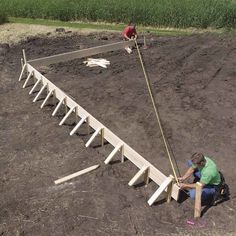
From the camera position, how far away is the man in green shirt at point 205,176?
25.2 ft

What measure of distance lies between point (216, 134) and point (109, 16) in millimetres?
11457

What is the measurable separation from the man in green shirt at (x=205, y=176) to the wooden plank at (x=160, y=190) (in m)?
0.28

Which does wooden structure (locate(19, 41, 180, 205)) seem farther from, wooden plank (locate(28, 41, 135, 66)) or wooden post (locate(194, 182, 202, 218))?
wooden post (locate(194, 182, 202, 218))

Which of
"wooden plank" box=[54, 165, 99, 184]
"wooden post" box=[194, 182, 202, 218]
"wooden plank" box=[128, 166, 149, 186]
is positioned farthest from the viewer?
"wooden plank" box=[54, 165, 99, 184]

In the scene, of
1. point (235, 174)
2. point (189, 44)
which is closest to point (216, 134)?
point (235, 174)

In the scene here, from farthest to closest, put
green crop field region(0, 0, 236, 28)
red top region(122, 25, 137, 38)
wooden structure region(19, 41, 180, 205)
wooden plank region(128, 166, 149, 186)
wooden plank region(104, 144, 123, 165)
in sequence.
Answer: green crop field region(0, 0, 236, 28)
red top region(122, 25, 137, 38)
wooden plank region(104, 144, 123, 165)
wooden plank region(128, 166, 149, 186)
wooden structure region(19, 41, 180, 205)

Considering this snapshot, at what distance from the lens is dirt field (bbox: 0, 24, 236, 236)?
7879 millimetres

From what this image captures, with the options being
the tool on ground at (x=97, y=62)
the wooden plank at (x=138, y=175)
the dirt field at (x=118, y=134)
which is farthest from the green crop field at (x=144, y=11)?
the wooden plank at (x=138, y=175)

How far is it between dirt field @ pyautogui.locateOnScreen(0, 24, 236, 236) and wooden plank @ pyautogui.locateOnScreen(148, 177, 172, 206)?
17 centimetres

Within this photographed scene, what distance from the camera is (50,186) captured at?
29.1ft

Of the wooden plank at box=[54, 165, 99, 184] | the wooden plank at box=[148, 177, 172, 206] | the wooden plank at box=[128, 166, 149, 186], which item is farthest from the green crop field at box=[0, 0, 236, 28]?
the wooden plank at box=[148, 177, 172, 206]

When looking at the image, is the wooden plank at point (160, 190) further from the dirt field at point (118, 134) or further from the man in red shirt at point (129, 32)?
the man in red shirt at point (129, 32)

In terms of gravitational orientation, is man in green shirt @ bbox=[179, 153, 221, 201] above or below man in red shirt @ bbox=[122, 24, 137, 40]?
below

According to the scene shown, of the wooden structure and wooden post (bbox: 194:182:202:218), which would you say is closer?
wooden post (bbox: 194:182:202:218)
